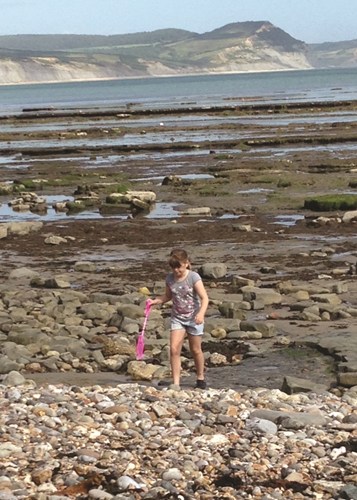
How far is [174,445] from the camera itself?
30.7ft

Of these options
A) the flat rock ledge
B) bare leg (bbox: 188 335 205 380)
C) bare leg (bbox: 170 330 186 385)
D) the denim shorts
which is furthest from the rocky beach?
the denim shorts

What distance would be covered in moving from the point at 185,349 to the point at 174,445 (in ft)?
16.2

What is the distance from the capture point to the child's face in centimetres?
1191

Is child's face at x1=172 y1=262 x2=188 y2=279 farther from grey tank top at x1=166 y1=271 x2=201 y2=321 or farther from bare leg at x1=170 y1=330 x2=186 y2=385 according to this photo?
bare leg at x1=170 y1=330 x2=186 y2=385

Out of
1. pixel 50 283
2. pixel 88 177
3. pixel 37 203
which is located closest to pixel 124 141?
pixel 88 177

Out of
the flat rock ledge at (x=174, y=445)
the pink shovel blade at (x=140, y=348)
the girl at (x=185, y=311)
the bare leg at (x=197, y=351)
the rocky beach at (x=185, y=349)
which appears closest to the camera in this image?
the flat rock ledge at (x=174, y=445)

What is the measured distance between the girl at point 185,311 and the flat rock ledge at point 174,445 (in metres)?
0.75

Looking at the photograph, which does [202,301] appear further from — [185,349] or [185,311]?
[185,349]

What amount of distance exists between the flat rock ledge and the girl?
2.48 ft

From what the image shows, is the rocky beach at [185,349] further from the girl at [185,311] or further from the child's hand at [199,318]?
the child's hand at [199,318]

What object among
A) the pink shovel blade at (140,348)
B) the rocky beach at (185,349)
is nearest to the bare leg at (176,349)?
the rocky beach at (185,349)

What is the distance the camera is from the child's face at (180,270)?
11906 millimetres

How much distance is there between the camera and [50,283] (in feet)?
63.2

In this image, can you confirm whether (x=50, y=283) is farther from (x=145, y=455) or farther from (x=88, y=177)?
(x=88, y=177)
